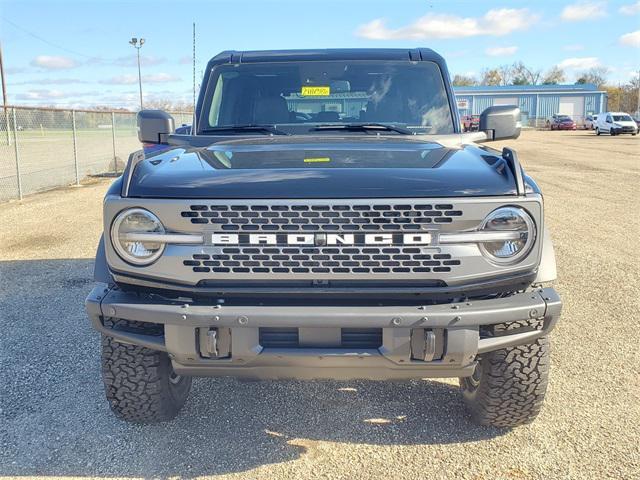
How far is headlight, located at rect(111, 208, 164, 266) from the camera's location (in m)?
2.54

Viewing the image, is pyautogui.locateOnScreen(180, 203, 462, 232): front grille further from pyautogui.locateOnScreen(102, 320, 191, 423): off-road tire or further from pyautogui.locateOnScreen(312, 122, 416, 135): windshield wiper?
pyautogui.locateOnScreen(312, 122, 416, 135): windshield wiper

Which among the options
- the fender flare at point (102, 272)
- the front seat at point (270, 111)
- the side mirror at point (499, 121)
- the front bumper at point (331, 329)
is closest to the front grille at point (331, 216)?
the front bumper at point (331, 329)

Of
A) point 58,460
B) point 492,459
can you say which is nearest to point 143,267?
point 58,460

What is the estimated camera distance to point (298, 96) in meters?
4.09

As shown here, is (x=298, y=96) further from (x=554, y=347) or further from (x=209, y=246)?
(x=554, y=347)

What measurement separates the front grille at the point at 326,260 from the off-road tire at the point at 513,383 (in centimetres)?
67

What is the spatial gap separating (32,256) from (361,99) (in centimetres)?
502

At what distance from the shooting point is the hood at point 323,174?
8.10 feet

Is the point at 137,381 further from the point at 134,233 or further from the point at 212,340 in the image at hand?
the point at 134,233

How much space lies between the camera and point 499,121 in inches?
160

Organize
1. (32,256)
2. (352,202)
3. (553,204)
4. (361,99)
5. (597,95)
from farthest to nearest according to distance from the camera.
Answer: (597,95)
(553,204)
(32,256)
(361,99)
(352,202)

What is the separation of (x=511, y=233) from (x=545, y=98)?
7501cm

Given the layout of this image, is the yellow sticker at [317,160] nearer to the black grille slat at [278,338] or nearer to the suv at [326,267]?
the suv at [326,267]

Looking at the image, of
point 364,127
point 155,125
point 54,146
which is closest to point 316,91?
point 364,127
